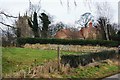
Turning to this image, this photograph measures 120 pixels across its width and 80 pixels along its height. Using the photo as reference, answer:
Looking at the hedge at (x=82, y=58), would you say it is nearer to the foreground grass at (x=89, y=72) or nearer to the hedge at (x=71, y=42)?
the foreground grass at (x=89, y=72)

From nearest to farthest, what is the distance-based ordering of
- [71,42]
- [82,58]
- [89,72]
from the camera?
1. [89,72]
2. [82,58]
3. [71,42]

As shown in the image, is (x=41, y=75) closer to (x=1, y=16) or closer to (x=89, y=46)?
(x=1, y=16)

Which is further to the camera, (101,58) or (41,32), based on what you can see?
(41,32)

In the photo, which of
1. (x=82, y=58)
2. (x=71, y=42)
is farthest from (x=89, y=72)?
(x=71, y=42)

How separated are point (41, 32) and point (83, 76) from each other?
28.2 metres

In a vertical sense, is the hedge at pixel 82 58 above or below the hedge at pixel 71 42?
below

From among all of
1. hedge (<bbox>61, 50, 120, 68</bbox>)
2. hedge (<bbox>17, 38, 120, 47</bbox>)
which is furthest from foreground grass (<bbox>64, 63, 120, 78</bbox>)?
hedge (<bbox>17, 38, 120, 47</bbox>)

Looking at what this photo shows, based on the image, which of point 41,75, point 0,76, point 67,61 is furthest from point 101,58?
point 0,76

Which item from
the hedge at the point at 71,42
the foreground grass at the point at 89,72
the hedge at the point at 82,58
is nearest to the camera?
the foreground grass at the point at 89,72

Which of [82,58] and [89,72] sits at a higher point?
[82,58]

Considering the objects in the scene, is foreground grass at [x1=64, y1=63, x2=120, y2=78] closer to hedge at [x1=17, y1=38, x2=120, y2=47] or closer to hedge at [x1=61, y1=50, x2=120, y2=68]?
hedge at [x1=61, y1=50, x2=120, y2=68]

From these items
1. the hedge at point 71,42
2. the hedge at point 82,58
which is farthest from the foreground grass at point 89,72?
the hedge at point 71,42

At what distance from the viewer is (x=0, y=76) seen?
1211 cm

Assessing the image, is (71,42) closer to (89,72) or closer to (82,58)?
(82,58)
